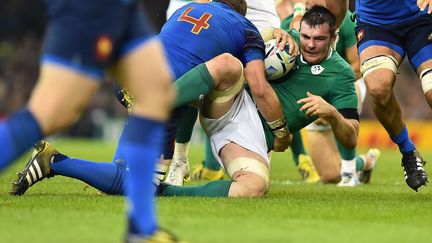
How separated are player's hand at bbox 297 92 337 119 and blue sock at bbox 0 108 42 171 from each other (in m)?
3.28

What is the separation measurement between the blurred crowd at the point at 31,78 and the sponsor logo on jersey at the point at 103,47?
70.7 ft

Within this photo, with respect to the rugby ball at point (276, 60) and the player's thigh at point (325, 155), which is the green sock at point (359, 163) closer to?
the player's thigh at point (325, 155)

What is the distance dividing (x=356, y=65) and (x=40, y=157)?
504cm

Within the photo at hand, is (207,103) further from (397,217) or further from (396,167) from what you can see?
(396,167)

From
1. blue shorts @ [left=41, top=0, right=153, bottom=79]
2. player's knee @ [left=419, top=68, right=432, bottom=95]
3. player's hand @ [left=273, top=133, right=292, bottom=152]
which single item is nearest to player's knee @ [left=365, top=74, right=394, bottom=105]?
player's knee @ [left=419, top=68, right=432, bottom=95]

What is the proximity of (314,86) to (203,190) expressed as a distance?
155 centimetres

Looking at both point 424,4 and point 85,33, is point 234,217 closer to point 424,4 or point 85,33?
point 85,33

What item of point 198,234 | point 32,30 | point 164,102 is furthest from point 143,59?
point 32,30

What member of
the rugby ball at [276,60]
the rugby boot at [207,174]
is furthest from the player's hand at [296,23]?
the rugby boot at [207,174]

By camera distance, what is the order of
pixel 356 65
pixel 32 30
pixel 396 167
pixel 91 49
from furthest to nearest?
pixel 32 30
pixel 396 167
pixel 356 65
pixel 91 49

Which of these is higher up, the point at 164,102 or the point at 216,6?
the point at 164,102

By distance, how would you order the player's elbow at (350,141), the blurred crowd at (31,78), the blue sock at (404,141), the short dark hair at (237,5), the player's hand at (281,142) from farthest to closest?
the blurred crowd at (31,78) < the blue sock at (404,141) < the player's elbow at (350,141) < the short dark hair at (237,5) < the player's hand at (281,142)

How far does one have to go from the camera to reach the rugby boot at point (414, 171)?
8.08 m

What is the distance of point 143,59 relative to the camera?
468 cm
